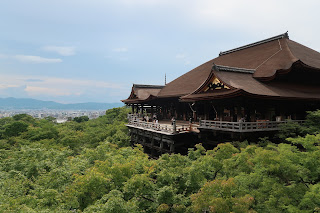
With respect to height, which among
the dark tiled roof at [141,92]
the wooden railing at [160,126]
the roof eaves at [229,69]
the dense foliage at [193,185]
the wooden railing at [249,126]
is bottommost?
the dense foliage at [193,185]

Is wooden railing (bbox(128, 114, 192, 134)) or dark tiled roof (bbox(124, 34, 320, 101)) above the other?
dark tiled roof (bbox(124, 34, 320, 101))

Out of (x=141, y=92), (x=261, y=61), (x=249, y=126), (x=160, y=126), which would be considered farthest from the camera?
(x=141, y=92)

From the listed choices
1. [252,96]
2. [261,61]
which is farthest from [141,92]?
[252,96]

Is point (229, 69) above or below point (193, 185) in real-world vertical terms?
above

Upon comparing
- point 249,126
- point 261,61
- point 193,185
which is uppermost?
point 261,61

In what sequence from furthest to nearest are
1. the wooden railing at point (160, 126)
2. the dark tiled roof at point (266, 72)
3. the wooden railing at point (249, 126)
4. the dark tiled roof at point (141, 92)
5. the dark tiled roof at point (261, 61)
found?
the dark tiled roof at point (141, 92) < the wooden railing at point (160, 126) < the dark tiled roof at point (261, 61) < the dark tiled roof at point (266, 72) < the wooden railing at point (249, 126)

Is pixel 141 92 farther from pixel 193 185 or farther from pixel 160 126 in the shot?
pixel 193 185

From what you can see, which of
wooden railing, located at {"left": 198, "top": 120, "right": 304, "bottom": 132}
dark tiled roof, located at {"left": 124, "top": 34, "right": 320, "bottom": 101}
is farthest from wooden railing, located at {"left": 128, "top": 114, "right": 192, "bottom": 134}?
wooden railing, located at {"left": 198, "top": 120, "right": 304, "bottom": 132}

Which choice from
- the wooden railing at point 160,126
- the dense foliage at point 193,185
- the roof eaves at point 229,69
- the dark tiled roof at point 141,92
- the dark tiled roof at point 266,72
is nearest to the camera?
the dense foliage at point 193,185

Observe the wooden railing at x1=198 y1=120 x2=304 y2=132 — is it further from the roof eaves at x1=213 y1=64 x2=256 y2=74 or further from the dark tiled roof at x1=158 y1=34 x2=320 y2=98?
the roof eaves at x1=213 y1=64 x2=256 y2=74

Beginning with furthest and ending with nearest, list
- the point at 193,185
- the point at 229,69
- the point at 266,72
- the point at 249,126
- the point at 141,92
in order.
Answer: the point at 141,92, the point at 266,72, the point at 229,69, the point at 249,126, the point at 193,185

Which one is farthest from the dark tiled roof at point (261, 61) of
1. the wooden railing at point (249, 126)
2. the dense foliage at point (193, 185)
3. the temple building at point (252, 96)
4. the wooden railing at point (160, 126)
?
the dense foliage at point (193, 185)

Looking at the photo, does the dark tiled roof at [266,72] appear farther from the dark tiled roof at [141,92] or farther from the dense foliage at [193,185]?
the dense foliage at [193,185]

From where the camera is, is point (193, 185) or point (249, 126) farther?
point (249, 126)
